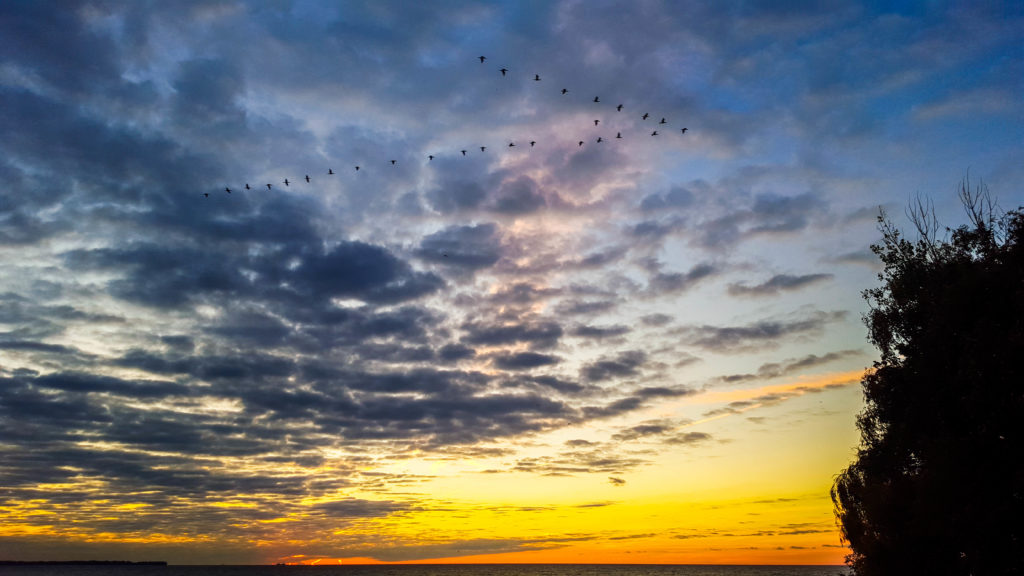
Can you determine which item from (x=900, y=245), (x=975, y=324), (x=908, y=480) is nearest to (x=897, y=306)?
(x=900, y=245)

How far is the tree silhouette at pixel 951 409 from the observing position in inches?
963

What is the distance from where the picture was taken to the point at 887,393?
3138 cm

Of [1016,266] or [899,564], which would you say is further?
[899,564]

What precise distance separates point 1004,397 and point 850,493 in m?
19.7

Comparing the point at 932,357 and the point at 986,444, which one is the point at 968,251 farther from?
the point at 986,444

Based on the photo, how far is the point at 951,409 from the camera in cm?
2723

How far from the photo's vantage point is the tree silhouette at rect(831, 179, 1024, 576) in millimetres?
24469

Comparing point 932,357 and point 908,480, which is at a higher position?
point 932,357

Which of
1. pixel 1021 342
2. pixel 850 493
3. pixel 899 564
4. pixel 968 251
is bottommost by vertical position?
pixel 899 564

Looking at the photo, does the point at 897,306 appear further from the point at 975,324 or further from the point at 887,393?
the point at 975,324

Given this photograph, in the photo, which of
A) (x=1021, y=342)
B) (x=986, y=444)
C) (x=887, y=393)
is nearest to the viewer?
(x=1021, y=342)

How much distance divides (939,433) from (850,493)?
15.8m

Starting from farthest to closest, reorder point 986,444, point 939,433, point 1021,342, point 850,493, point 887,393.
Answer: point 850,493 < point 887,393 < point 939,433 < point 986,444 < point 1021,342

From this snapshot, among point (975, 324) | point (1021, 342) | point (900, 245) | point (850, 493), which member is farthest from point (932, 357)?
point (850, 493)
